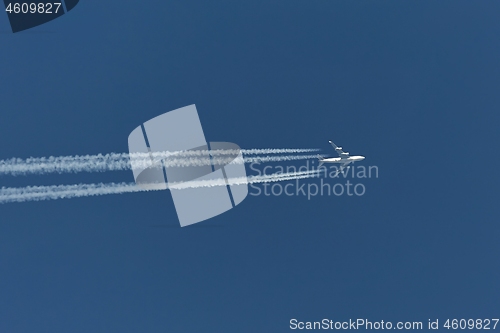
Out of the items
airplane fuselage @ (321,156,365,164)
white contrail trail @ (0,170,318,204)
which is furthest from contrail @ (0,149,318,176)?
airplane fuselage @ (321,156,365,164)

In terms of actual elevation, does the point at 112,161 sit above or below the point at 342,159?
above

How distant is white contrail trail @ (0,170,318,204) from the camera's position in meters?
15.4

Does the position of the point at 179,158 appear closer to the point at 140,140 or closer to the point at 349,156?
the point at 140,140

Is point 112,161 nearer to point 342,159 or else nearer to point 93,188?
point 93,188

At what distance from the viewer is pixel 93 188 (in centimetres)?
1568

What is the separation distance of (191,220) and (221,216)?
0.89 metres

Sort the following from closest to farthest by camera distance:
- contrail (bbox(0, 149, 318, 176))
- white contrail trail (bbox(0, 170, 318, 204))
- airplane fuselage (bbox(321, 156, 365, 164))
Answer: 1. white contrail trail (bbox(0, 170, 318, 204))
2. contrail (bbox(0, 149, 318, 176))
3. airplane fuselage (bbox(321, 156, 365, 164))

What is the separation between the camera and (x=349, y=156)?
16156mm

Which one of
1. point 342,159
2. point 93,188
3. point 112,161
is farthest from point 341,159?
point 93,188

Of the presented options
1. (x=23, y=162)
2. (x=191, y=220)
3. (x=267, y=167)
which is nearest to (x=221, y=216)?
(x=191, y=220)

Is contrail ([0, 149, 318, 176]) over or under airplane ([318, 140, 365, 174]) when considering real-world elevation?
over

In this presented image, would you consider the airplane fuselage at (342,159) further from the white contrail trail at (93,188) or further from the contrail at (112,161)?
the contrail at (112,161)

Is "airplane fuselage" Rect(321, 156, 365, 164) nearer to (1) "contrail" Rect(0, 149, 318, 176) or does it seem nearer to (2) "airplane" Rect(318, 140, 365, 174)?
(2) "airplane" Rect(318, 140, 365, 174)

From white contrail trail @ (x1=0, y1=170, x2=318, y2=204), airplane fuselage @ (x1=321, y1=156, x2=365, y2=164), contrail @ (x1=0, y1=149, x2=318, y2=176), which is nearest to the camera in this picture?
white contrail trail @ (x1=0, y1=170, x2=318, y2=204)
